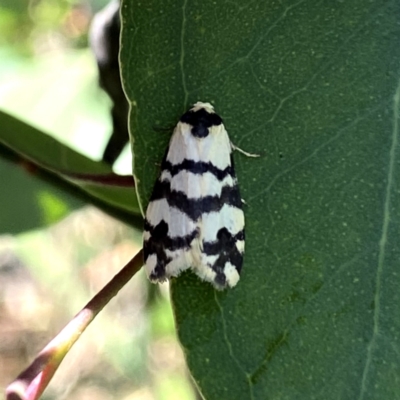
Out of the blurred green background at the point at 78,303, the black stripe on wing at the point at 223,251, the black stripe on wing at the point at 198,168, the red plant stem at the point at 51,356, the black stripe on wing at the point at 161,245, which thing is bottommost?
the blurred green background at the point at 78,303

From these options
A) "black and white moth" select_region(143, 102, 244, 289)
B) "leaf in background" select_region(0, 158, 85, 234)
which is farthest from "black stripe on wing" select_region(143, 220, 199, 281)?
"leaf in background" select_region(0, 158, 85, 234)

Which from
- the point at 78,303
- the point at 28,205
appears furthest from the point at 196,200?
the point at 78,303

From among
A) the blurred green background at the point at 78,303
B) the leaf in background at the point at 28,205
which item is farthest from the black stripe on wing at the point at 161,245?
the blurred green background at the point at 78,303

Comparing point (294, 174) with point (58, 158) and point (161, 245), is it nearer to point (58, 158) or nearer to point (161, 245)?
point (161, 245)

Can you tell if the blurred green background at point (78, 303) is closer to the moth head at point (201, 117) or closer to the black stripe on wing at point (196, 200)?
the black stripe on wing at point (196, 200)

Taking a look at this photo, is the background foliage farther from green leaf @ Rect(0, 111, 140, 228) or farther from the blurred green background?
the blurred green background

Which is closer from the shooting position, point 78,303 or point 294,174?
point 294,174

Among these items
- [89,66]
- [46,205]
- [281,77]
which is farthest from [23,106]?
[281,77]
